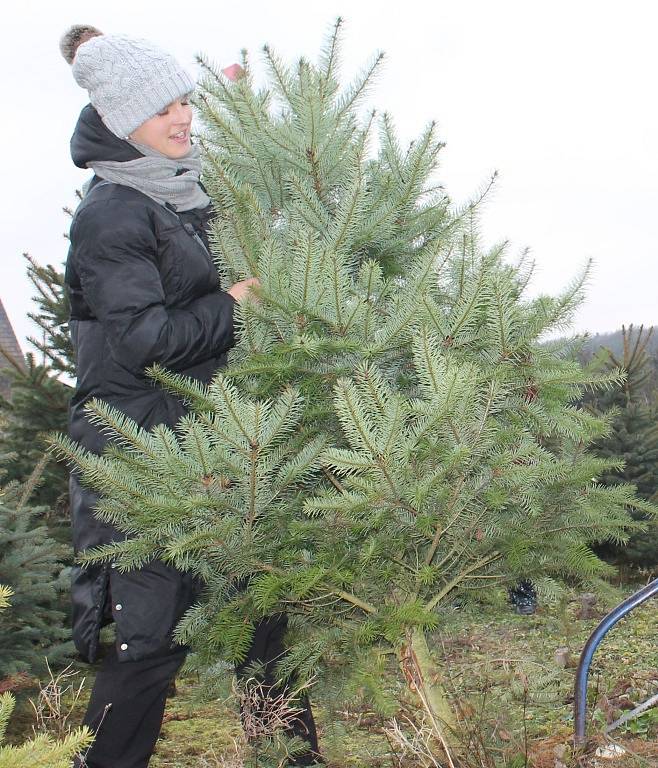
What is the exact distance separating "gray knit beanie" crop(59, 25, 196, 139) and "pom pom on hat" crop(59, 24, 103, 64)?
0.91 meters

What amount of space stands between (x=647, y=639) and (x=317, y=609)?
4908mm

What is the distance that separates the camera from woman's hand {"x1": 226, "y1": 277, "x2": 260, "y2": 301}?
250cm

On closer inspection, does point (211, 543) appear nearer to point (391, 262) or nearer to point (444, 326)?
point (444, 326)

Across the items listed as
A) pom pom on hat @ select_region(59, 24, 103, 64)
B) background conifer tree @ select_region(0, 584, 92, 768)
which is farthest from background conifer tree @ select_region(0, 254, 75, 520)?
background conifer tree @ select_region(0, 584, 92, 768)

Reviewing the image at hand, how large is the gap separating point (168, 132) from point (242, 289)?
2.43ft

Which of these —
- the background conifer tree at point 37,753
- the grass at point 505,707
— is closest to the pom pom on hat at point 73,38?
the grass at point 505,707

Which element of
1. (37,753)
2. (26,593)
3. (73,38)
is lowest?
(26,593)

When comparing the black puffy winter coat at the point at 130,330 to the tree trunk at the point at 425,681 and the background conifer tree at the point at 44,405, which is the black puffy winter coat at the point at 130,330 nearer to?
the tree trunk at the point at 425,681

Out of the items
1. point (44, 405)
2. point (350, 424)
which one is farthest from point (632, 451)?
point (350, 424)

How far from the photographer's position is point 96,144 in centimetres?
292

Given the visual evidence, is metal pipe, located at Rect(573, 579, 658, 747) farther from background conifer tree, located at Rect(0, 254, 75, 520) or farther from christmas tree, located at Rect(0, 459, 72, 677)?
background conifer tree, located at Rect(0, 254, 75, 520)

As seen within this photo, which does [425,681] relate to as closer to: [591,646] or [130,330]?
[591,646]

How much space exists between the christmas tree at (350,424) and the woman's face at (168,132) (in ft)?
0.37

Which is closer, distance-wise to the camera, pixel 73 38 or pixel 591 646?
pixel 591 646
